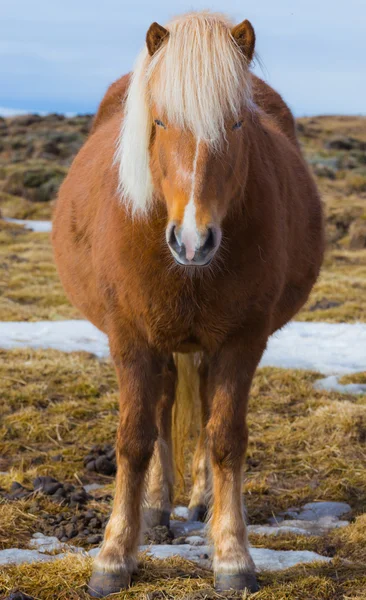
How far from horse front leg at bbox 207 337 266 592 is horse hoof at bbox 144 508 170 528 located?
71 cm

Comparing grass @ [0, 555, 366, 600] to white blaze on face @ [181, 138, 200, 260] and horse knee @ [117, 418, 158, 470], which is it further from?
white blaze on face @ [181, 138, 200, 260]

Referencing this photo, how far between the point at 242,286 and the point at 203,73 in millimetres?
822

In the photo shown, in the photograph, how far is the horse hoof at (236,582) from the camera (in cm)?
294

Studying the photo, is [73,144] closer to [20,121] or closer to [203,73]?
[20,121]

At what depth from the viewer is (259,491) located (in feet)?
14.0

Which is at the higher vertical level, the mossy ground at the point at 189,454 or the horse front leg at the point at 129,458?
the horse front leg at the point at 129,458

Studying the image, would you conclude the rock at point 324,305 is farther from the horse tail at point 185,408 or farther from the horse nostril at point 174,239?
the horse nostril at point 174,239

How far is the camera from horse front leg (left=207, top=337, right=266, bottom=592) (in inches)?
117

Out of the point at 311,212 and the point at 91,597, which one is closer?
the point at 91,597

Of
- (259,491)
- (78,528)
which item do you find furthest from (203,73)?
(259,491)

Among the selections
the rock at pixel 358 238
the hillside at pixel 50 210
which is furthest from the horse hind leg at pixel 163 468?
the rock at pixel 358 238

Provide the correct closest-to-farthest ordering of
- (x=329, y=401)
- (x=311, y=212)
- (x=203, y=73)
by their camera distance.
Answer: (x=203, y=73) → (x=311, y=212) → (x=329, y=401)

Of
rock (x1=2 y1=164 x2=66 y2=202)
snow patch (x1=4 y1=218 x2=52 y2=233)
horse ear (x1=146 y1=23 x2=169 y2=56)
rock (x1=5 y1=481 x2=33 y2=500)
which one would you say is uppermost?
horse ear (x1=146 y1=23 x2=169 y2=56)

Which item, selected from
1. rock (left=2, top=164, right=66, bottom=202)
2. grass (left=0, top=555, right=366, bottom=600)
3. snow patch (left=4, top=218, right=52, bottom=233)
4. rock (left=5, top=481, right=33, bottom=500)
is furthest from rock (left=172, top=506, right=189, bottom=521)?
rock (left=2, top=164, right=66, bottom=202)
